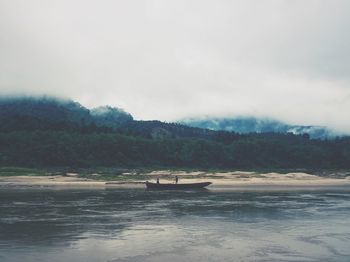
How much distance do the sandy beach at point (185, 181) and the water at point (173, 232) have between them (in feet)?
145

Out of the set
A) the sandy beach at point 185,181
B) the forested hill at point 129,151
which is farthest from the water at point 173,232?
the forested hill at point 129,151

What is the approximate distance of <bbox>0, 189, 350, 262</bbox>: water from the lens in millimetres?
28536

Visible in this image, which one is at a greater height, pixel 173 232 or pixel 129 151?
pixel 129 151

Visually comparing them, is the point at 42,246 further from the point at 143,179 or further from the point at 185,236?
the point at 143,179

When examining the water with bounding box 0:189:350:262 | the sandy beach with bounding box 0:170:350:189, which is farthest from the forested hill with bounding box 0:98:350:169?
the water with bounding box 0:189:350:262

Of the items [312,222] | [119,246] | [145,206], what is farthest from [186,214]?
[119,246]

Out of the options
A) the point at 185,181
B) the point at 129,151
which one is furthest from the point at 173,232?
the point at 129,151

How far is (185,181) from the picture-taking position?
4446 inches

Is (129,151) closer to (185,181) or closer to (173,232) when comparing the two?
(185,181)

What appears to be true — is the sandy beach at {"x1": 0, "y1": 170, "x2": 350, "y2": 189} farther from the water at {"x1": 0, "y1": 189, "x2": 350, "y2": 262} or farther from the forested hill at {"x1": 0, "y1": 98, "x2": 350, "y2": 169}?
the water at {"x1": 0, "y1": 189, "x2": 350, "y2": 262}

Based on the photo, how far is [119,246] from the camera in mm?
31109

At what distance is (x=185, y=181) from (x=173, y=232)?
76.0 meters

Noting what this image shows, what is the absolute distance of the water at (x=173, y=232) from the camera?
28.5 meters

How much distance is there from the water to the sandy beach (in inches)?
1742
